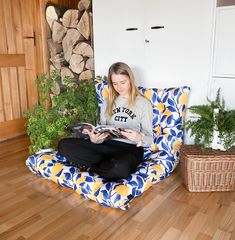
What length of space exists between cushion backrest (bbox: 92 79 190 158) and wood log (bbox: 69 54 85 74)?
1.02m

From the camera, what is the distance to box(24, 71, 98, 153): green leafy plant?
2.35 m

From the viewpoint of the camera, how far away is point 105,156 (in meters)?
1.98

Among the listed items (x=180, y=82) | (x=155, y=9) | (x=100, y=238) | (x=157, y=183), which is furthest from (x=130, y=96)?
(x=100, y=238)

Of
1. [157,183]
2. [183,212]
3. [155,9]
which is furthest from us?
[155,9]

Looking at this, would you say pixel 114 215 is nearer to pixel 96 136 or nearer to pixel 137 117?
pixel 96 136

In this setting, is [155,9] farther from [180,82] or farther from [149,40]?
[180,82]

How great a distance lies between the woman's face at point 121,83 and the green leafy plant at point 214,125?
0.49 metres

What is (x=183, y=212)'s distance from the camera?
1.67 meters

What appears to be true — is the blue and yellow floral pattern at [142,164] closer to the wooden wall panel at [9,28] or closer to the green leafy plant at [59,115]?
the green leafy plant at [59,115]

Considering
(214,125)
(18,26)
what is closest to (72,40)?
(18,26)

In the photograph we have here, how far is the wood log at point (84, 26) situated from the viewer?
9.43 feet

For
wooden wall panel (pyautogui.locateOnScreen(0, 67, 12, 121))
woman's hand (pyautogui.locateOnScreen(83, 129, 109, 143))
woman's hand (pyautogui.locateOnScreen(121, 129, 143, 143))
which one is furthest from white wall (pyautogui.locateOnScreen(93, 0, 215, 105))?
wooden wall panel (pyautogui.locateOnScreen(0, 67, 12, 121))

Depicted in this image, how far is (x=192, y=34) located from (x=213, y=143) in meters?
0.86

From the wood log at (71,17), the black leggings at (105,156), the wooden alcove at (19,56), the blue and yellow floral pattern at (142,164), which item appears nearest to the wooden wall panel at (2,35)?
the wooden alcove at (19,56)
